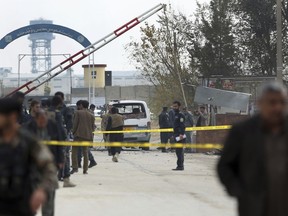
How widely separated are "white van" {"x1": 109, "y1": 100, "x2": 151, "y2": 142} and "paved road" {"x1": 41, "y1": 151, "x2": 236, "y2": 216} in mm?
7511

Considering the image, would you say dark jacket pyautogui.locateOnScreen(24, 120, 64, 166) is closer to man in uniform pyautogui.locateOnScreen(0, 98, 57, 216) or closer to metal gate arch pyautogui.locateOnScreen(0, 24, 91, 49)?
man in uniform pyautogui.locateOnScreen(0, 98, 57, 216)

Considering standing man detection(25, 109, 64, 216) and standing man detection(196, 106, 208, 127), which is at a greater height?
standing man detection(196, 106, 208, 127)

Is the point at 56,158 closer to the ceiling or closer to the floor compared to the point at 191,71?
closer to the floor

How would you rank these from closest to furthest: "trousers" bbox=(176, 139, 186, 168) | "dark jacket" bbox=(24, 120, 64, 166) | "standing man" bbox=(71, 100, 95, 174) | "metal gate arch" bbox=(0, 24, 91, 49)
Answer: "dark jacket" bbox=(24, 120, 64, 166) < "standing man" bbox=(71, 100, 95, 174) < "trousers" bbox=(176, 139, 186, 168) < "metal gate arch" bbox=(0, 24, 91, 49)

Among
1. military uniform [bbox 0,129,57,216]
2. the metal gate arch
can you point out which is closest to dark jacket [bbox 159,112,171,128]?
the metal gate arch

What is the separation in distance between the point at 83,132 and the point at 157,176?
191cm

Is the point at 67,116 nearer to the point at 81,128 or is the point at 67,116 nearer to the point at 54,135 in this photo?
the point at 81,128

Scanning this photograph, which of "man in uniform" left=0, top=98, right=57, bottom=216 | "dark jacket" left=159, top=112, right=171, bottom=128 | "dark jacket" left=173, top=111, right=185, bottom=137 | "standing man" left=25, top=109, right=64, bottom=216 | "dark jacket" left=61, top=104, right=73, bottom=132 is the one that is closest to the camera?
"man in uniform" left=0, top=98, right=57, bottom=216

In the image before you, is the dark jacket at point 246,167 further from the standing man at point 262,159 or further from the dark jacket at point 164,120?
the dark jacket at point 164,120

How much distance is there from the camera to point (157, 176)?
1869 centimetres

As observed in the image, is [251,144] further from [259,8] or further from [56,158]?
[259,8]

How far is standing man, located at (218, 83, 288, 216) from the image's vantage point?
222 inches

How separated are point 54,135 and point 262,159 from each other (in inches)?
197

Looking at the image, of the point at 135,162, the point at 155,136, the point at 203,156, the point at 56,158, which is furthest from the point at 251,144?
the point at 155,136
